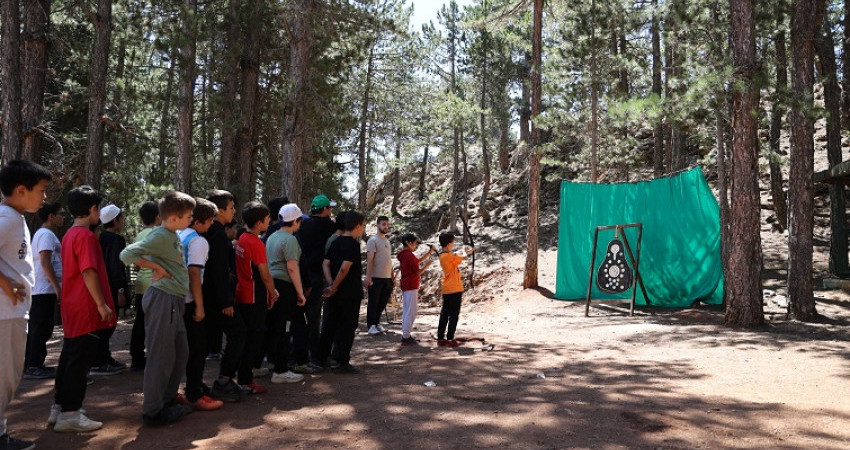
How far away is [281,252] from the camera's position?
199 inches

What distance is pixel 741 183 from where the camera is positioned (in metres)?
8.99

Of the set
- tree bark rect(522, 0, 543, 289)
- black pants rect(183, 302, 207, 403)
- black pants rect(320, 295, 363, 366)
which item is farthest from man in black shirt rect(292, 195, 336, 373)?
tree bark rect(522, 0, 543, 289)

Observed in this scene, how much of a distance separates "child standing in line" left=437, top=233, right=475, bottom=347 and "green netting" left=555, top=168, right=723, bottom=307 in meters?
5.85

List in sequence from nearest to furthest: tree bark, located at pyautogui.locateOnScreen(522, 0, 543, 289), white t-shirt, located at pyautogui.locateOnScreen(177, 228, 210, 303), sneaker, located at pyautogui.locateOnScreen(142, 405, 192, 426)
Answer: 1. sneaker, located at pyautogui.locateOnScreen(142, 405, 192, 426)
2. white t-shirt, located at pyautogui.locateOnScreen(177, 228, 210, 303)
3. tree bark, located at pyautogui.locateOnScreen(522, 0, 543, 289)

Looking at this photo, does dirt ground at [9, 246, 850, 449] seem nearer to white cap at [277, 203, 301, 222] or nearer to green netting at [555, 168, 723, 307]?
white cap at [277, 203, 301, 222]

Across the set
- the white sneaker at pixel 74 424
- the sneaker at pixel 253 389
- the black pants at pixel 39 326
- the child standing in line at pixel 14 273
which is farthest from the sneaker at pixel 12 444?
the black pants at pixel 39 326

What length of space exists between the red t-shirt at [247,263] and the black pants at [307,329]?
81cm

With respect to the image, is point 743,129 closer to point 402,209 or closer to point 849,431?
point 849,431

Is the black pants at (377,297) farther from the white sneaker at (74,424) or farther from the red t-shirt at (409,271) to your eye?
the white sneaker at (74,424)

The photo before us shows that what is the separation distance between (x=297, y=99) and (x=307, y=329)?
6.67m

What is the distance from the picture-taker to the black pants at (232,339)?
14.4ft

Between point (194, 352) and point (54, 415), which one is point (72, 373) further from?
point (194, 352)

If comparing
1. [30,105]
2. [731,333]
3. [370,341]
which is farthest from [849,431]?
[30,105]

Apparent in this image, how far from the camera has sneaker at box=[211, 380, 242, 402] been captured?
14.8ft
